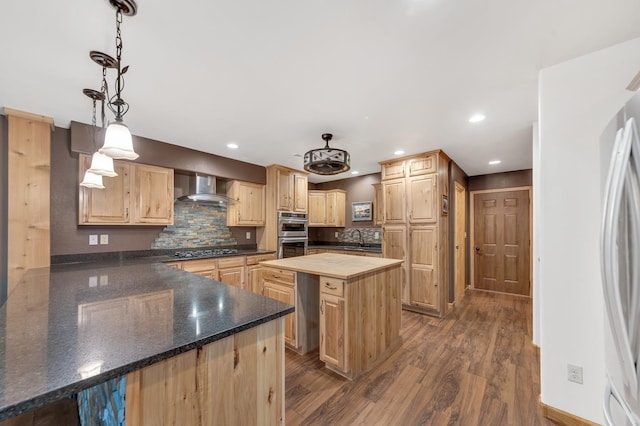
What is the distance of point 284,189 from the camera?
15.4ft

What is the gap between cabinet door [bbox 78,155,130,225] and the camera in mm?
2791

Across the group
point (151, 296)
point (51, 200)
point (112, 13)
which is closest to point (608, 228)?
point (151, 296)

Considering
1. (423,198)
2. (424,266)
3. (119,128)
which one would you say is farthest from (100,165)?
(424,266)

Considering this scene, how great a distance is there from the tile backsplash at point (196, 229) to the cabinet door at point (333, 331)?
8.68 feet

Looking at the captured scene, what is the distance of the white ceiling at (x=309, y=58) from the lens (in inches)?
51.6

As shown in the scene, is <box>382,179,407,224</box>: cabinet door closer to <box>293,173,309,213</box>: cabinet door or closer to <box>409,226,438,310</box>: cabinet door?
<box>409,226,438,310</box>: cabinet door

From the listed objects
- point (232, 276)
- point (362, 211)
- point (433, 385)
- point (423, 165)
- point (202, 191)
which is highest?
point (423, 165)

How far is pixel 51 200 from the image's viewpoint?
268cm

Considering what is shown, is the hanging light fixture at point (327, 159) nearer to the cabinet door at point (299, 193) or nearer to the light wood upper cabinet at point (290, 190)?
the light wood upper cabinet at point (290, 190)

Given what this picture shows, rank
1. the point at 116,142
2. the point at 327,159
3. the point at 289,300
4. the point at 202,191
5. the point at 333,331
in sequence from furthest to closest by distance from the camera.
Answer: the point at 202,191
the point at 289,300
the point at 327,159
the point at 333,331
the point at 116,142

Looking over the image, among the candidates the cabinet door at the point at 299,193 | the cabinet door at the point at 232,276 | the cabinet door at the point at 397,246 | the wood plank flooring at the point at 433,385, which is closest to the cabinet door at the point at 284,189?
the cabinet door at the point at 299,193

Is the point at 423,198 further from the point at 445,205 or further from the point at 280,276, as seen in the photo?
the point at 280,276

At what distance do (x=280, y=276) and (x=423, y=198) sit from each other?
246 cm

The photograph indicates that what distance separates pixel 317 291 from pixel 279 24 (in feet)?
7.82
